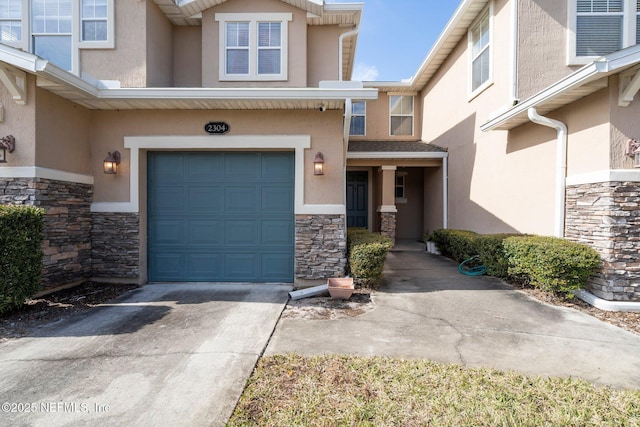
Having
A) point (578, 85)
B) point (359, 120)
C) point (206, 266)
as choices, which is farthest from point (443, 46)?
point (206, 266)

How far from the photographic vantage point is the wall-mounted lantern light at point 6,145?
5160mm

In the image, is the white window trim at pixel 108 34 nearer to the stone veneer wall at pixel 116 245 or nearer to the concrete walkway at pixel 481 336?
the stone veneer wall at pixel 116 245

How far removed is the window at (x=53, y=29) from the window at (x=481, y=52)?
9.86 meters

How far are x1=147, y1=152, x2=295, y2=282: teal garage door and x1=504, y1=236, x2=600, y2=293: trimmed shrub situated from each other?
4433 mm

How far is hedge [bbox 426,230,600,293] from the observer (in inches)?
200

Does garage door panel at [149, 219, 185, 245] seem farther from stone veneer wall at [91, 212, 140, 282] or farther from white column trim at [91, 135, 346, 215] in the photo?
white column trim at [91, 135, 346, 215]

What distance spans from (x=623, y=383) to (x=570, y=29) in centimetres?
743

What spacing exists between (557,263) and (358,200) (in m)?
8.22

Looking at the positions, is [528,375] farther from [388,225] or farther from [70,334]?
[388,225]

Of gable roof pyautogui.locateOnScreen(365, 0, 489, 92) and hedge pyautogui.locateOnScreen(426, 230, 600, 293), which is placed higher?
gable roof pyautogui.locateOnScreen(365, 0, 489, 92)

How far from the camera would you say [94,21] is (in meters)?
6.69

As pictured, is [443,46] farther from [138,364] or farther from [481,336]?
[138,364]

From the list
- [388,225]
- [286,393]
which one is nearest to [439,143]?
[388,225]

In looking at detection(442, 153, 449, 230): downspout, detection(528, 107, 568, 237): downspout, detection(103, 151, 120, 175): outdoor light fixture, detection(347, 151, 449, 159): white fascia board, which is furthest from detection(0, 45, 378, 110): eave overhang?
detection(442, 153, 449, 230): downspout
